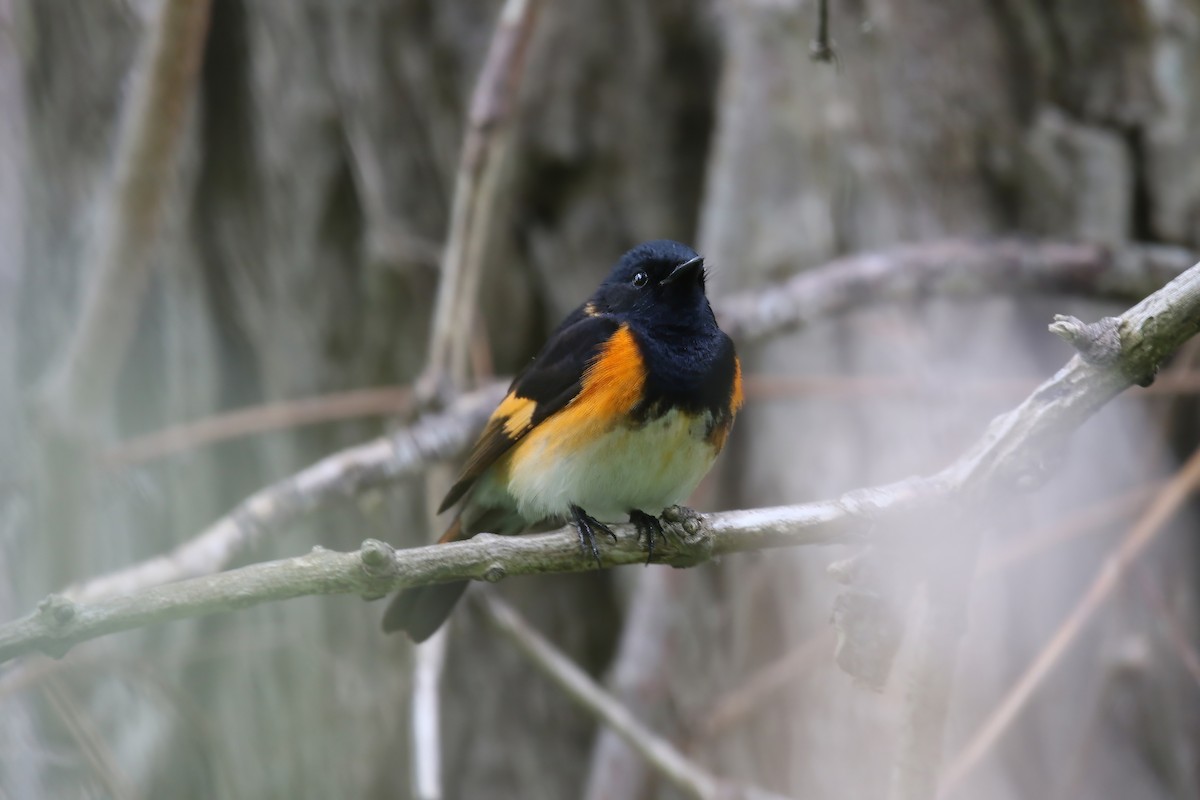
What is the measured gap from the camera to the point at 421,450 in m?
3.05

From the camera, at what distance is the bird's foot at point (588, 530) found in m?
1.98

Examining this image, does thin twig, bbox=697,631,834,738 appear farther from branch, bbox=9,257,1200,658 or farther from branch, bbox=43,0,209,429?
branch, bbox=43,0,209,429

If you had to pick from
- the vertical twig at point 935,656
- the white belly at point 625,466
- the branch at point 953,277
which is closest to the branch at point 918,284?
the branch at point 953,277

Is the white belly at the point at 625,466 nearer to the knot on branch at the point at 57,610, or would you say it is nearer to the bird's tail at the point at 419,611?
the bird's tail at the point at 419,611

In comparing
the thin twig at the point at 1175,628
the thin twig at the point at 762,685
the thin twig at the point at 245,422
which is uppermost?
the thin twig at the point at 245,422

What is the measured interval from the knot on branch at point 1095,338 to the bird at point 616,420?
2.97 feet

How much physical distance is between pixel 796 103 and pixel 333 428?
Result: 2100mm

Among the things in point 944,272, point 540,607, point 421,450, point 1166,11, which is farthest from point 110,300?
point 1166,11

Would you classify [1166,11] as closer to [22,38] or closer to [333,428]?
[333,428]

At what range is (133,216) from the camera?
2500 mm

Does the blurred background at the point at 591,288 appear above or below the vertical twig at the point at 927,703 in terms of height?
above

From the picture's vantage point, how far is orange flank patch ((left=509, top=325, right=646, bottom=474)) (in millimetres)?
2467

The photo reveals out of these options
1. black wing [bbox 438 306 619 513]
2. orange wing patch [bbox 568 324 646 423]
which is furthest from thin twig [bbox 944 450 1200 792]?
black wing [bbox 438 306 619 513]

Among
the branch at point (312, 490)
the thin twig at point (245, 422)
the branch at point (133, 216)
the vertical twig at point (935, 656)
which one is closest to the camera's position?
the vertical twig at point (935, 656)
